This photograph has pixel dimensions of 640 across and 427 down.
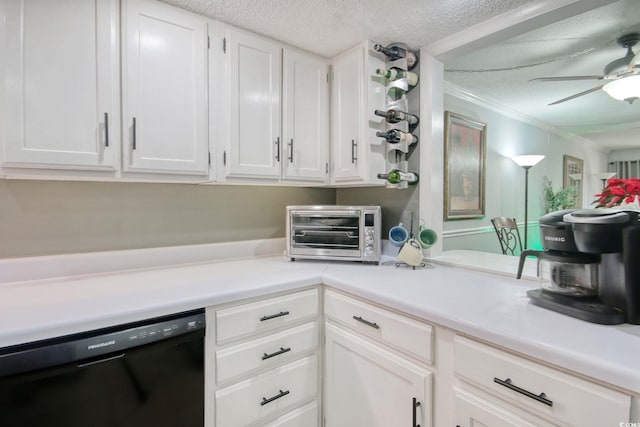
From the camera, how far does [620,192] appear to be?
1146 mm

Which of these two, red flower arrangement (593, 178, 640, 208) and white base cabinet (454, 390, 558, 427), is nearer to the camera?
white base cabinet (454, 390, 558, 427)

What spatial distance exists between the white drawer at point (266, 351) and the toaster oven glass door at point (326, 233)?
45 cm

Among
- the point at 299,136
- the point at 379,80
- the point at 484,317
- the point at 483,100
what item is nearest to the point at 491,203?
the point at 483,100

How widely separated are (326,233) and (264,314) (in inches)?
25.0

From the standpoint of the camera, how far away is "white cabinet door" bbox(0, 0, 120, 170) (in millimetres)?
1120

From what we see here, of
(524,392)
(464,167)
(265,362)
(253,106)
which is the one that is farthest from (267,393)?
(464,167)

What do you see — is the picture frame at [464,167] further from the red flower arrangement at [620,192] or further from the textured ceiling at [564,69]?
the red flower arrangement at [620,192]

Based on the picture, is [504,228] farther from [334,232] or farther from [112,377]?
[112,377]

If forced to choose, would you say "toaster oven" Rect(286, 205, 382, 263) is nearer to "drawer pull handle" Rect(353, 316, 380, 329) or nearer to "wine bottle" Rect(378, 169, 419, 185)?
"wine bottle" Rect(378, 169, 419, 185)

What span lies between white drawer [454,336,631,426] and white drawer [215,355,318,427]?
765 millimetres

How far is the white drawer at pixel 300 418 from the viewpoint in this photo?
55.7 inches

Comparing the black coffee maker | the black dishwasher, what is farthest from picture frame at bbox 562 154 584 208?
the black dishwasher

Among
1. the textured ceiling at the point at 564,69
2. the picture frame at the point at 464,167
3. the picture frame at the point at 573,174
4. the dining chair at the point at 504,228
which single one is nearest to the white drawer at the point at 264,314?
the picture frame at the point at 464,167

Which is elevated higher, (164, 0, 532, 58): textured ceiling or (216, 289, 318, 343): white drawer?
(164, 0, 532, 58): textured ceiling
